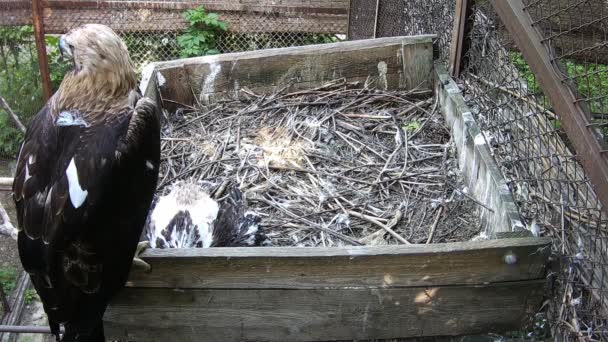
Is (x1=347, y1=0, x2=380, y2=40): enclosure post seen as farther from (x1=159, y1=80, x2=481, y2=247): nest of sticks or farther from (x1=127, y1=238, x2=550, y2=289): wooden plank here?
(x1=127, y1=238, x2=550, y2=289): wooden plank

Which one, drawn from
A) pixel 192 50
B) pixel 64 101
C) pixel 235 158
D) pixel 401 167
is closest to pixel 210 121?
pixel 235 158

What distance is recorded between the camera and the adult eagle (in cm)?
212

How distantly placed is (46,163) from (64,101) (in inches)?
11.1

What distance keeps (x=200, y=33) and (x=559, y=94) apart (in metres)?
5.16

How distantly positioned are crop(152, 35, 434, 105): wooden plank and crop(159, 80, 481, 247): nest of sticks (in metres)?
0.09

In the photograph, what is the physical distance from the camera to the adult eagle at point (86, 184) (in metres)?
2.12

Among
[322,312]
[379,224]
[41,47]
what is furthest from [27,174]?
[41,47]

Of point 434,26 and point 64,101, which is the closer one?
point 64,101

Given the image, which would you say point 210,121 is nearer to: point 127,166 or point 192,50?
point 127,166

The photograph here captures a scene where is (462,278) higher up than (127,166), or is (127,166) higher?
(127,166)

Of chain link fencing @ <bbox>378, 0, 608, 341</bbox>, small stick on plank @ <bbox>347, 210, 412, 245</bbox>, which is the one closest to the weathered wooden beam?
small stick on plank @ <bbox>347, 210, 412, 245</bbox>

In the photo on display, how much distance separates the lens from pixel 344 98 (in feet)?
13.2

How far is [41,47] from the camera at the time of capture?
5.92 metres

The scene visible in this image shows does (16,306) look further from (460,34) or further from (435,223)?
(460,34)
